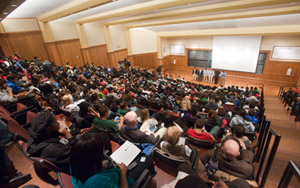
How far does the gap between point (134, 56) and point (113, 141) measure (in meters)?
15.7

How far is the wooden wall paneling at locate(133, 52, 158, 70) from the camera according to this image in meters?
18.0

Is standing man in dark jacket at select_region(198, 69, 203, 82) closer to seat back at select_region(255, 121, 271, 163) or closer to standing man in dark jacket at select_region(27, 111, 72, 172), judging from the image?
seat back at select_region(255, 121, 271, 163)

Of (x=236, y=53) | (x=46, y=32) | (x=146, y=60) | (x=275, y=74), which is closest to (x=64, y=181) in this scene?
(x=46, y=32)

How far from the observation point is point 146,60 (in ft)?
60.2

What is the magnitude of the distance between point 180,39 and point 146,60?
15.5 ft

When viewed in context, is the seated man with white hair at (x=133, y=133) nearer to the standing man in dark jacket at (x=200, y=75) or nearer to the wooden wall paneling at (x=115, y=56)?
the standing man in dark jacket at (x=200, y=75)

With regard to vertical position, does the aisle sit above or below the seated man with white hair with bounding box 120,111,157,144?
below

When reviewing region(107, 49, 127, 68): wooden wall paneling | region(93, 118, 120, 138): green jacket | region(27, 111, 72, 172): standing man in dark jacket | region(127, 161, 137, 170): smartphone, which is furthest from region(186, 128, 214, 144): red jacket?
region(107, 49, 127, 68): wooden wall paneling

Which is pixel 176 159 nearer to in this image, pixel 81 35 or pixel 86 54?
pixel 86 54

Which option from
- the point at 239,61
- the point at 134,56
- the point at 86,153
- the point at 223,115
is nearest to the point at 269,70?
the point at 239,61

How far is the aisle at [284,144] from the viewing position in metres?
2.66

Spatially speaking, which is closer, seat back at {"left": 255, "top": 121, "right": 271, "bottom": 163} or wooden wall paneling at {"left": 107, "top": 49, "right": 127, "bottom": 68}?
seat back at {"left": 255, "top": 121, "right": 271, "bottom": 163}

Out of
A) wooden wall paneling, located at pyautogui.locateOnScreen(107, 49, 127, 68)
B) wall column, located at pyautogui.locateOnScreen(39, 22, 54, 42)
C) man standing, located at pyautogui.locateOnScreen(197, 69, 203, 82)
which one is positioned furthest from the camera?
wooden wall paneling, located at pyautogui.locateOnScreen(107, 49, 127, 68)

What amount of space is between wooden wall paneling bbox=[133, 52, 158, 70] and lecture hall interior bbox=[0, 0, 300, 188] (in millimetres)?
117
